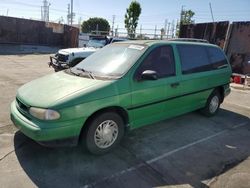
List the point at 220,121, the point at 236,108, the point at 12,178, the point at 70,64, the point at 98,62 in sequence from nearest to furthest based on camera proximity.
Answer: the point at 12,178 < the point at 98,62 < the point at 220,121 < the point at 236,108 < the point at 70,64

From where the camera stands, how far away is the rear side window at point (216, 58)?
5654 mm

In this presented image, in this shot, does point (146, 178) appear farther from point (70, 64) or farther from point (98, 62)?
point (70, 64)

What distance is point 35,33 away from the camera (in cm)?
2262

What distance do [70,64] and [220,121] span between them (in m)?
5.58

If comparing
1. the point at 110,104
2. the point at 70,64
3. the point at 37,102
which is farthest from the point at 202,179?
the point at 70,64

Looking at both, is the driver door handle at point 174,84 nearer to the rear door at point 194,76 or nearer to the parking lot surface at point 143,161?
the rear door at point 194,76

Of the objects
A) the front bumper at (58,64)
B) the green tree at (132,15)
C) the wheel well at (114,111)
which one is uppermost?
the green tree at (132,15)

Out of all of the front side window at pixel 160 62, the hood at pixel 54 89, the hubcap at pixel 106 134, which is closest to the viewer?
the hood at pixel 54 89

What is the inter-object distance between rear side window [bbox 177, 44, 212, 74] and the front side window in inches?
12.3

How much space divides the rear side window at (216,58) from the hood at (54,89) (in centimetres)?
297

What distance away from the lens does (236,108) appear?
7.03m

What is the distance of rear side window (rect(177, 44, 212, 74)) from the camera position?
15.8 ft

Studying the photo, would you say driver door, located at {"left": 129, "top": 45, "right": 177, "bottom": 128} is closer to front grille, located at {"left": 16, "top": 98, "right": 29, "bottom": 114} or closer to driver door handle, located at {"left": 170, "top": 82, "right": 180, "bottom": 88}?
driver door handle, located at {"left": 170, "top": 82, "right": 180, "bottom": 88}

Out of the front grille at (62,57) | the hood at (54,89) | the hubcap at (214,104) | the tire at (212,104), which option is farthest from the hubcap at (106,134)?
the front grille at (62,57)
